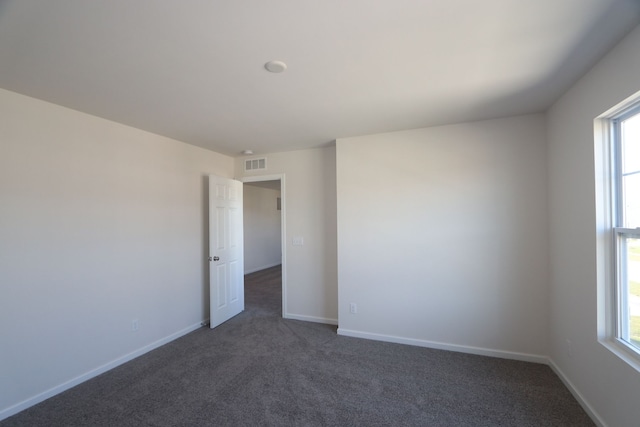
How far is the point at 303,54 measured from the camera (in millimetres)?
1695

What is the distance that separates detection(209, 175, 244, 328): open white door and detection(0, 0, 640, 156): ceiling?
1.46 metres

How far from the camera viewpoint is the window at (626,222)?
1.72 meters

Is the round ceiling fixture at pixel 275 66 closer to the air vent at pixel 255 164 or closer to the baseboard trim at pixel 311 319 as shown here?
the air vent at pixel 255 164

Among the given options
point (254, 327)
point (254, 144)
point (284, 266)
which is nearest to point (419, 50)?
point (254, 144)

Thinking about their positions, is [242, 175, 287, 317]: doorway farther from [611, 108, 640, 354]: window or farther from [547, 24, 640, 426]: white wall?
[611, 108, 640, 354]: window

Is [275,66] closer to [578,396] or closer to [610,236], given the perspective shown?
[610,236]

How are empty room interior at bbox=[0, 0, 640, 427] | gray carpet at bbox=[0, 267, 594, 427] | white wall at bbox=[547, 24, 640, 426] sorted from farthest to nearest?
gray carpet at bbox=[0, 267, 594, 427]
white wall at bbox=[547, 24, 640, 426]
empty room interior at bbox=[0, 0, 640, 427]

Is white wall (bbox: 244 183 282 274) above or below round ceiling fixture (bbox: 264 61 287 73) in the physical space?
below

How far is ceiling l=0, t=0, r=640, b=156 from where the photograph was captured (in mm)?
1346

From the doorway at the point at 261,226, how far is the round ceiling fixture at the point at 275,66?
4.91 meters

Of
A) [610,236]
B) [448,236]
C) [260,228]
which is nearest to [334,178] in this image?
[448,236]

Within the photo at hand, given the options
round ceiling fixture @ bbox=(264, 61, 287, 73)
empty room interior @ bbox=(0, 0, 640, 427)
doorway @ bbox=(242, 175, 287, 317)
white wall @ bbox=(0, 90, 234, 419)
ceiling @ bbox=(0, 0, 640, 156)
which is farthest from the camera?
doorway @ bbox=(242, 175, 287, 317)

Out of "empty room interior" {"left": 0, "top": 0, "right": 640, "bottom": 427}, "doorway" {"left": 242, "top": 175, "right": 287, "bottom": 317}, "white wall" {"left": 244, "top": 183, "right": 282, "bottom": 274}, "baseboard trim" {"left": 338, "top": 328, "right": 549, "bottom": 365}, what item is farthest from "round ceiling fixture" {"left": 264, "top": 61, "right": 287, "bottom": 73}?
"white wall" {"left": 244, "top": 183, "right": 282, "bottom": 274}

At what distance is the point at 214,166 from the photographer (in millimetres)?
4133
